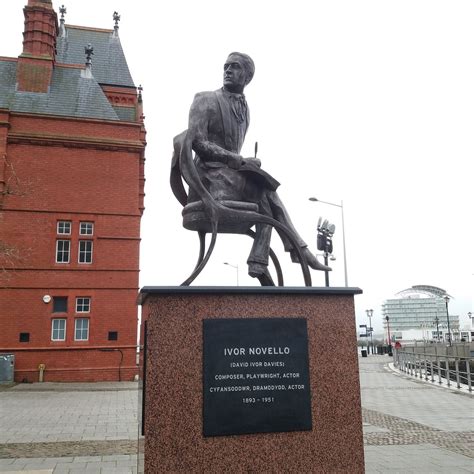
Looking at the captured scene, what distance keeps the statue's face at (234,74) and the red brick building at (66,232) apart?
769 inches

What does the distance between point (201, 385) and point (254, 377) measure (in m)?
0.55

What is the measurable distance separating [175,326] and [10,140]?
2403 cm

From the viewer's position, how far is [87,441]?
9.95 metres

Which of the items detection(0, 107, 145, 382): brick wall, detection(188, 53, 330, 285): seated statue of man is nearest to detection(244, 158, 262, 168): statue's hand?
detection(188, 53, 330, 285): seated statue of man

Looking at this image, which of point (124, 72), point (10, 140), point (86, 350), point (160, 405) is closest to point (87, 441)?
point (160, 405)

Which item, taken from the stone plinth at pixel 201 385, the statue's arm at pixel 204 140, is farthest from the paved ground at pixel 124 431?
the statue's arm at pixel 204 140

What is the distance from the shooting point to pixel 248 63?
6.59 m

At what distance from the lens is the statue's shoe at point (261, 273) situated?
21.3 feet

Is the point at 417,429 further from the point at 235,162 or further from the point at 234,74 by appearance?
the point at 234,74

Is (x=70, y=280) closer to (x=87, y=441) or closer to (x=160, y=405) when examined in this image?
(x=87, y=441)

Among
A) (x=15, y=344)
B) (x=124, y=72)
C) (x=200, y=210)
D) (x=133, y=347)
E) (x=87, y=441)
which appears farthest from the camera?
(x=124, y=72)

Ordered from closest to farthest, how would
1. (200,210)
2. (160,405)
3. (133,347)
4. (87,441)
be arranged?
(160,405) < (200,210) < (87,441) < (133,347)

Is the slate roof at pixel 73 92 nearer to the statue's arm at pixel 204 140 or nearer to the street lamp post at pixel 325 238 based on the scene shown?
the street lamp post at pixel 325 238

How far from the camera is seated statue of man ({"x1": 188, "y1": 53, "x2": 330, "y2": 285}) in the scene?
634 cm
